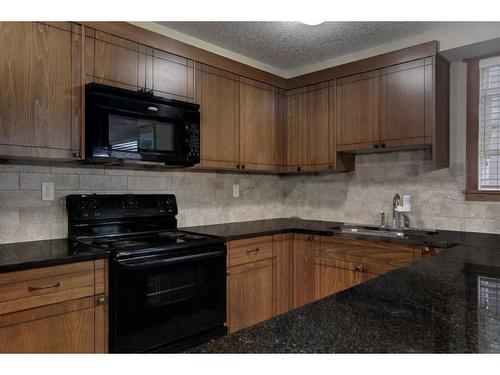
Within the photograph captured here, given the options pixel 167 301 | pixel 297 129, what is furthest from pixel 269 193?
pixel 167 301

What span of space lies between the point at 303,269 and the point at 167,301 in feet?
3.97

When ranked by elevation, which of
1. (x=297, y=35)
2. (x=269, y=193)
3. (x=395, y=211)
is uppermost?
(x=297, y=35)

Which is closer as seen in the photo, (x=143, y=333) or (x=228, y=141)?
(x=143, y=333)

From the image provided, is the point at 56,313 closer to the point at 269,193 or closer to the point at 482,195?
the point at 269,193

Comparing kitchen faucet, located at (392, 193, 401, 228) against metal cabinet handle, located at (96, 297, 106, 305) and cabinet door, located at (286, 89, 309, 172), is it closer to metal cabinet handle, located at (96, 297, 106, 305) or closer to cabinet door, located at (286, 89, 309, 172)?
cabinet door, located at (286, 89, 309, 172)

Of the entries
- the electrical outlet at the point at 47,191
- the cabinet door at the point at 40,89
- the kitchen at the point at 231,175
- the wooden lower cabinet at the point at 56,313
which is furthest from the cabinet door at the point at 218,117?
the wooden lower cabinet at the point at 56,313

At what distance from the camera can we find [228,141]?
2.93 meters

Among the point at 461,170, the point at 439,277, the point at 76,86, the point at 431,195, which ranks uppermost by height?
the point at 76,86

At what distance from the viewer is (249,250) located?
8.82 ft

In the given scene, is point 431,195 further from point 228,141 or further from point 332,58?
point 228,141

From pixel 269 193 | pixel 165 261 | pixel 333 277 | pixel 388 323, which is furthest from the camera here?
pixel 269 193

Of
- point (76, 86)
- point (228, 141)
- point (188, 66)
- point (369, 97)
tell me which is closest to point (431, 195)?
point (369, 97)

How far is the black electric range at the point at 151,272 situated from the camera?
76.8 inches
